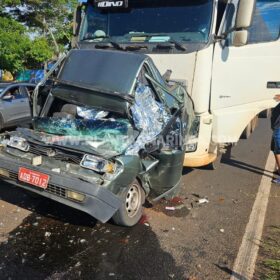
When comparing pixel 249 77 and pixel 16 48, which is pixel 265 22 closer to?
pixel 249 77

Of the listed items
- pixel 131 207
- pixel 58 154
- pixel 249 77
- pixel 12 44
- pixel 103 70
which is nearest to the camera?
pixel 58 154

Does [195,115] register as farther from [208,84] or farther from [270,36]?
[270,36]

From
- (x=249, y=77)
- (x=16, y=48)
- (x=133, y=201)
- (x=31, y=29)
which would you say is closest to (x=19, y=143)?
(x=133, y=201)

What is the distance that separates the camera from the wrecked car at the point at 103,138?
3.65 metres

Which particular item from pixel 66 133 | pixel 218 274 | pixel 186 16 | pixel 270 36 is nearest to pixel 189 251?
pixel 218 274

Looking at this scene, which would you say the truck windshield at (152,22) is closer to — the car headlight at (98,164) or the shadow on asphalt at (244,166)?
the car headlight at (98,164)

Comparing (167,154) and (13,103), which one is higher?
(167,154)

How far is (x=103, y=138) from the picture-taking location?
155 inches

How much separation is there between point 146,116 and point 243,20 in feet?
6.49

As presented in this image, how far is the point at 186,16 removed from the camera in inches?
210

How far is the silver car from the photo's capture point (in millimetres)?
9143

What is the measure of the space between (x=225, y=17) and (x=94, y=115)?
2.48 m

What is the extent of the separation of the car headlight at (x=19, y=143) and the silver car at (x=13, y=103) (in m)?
5.11

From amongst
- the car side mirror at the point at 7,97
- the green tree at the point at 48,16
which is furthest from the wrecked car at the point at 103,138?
the green tree at the point at 48,16
